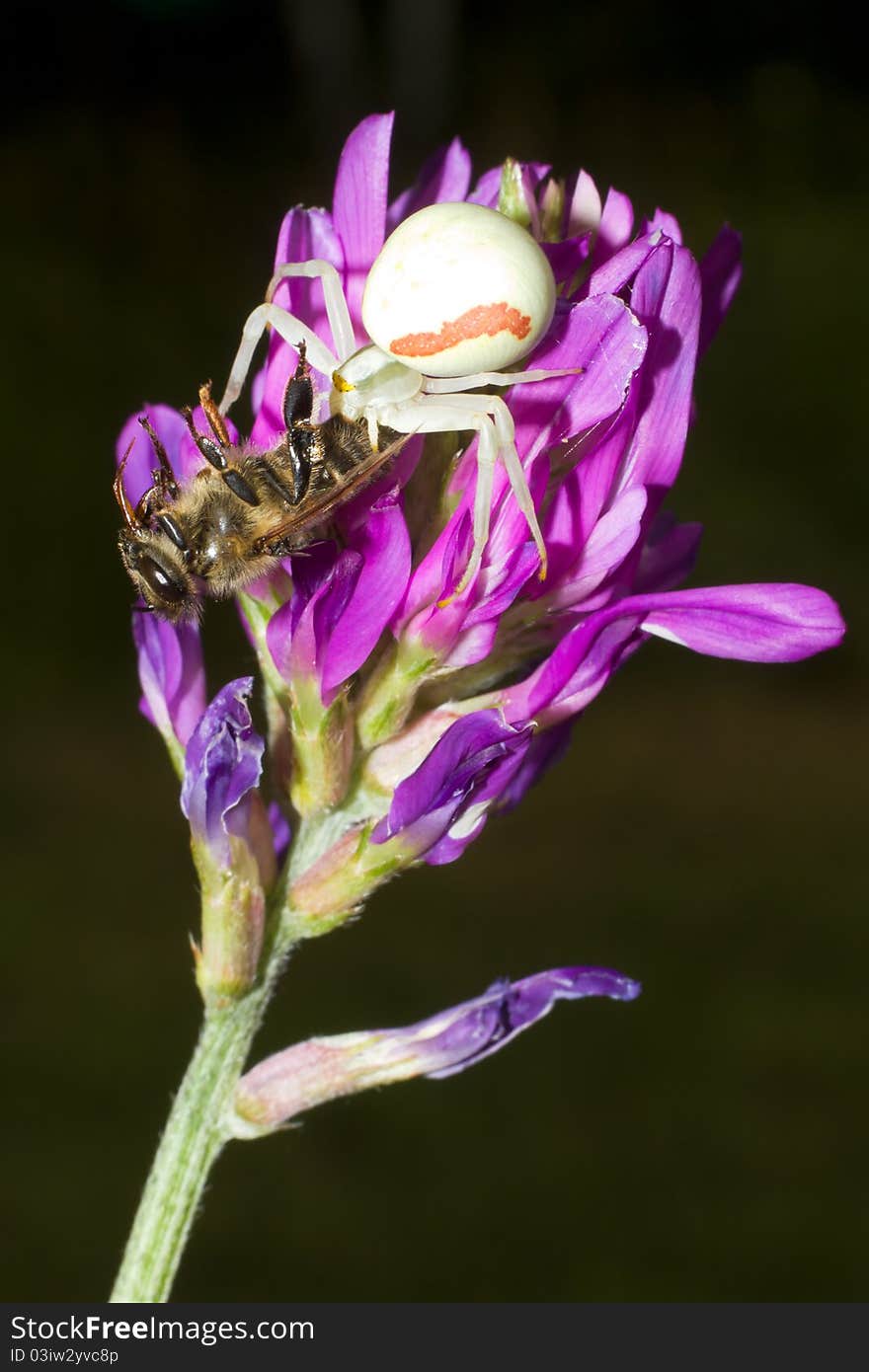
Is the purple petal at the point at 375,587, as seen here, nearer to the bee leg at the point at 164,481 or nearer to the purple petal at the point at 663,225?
the bee leg at the point at 164,481

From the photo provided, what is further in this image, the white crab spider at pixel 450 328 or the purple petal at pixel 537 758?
the purple petal at pixel 537 758

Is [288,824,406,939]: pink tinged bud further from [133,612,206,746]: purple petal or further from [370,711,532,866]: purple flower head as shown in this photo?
[133,612,206,746]: purple petal

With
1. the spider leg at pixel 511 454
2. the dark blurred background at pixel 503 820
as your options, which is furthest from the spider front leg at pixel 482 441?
the dark blurred background at pixel 503 820

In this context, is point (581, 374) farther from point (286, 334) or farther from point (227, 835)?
point (227, 835)

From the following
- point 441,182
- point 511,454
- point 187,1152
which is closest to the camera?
point 511,454

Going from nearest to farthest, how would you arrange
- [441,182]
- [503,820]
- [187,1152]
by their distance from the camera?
[187,1152]
[441,182]
[503,820]

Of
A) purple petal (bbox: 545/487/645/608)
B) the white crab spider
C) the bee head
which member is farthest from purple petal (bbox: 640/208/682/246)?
the bee head

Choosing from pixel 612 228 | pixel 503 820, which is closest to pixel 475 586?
pixel 612 228
